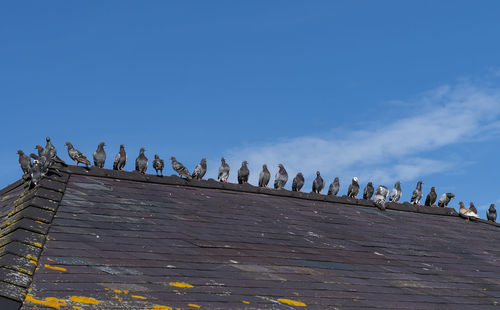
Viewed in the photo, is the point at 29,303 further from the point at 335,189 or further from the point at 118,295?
the point at 335,189

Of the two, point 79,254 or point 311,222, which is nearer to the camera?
point 79,254

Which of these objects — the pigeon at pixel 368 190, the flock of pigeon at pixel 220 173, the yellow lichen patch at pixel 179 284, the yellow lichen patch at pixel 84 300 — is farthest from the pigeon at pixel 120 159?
the yellow lichen patch at pixel 84 300

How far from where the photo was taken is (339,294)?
36.9ft

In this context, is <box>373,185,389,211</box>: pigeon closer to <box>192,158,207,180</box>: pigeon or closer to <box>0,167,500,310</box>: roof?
<box>0,167,500,310</box>: roof

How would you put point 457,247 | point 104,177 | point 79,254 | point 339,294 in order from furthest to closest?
point 457,247
point 104,177
point 339,294
point 79,254

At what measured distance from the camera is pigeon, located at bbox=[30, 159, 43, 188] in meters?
13.6

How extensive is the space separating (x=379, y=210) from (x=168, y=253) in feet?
31.5

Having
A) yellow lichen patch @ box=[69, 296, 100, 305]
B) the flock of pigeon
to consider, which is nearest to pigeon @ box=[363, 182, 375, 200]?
the flock of pigeon

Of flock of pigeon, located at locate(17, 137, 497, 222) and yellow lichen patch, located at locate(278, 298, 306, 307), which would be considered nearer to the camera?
yellow lichen patch, located at locate(278, 298, 306, 307)

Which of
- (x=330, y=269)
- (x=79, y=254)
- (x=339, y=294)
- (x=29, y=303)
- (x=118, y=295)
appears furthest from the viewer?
(x=330, y=269)

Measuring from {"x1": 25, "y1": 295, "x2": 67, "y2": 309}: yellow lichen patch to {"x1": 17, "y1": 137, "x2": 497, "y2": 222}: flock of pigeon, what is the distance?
5171 mm

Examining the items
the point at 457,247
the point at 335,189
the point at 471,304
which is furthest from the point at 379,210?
the point at 471,304

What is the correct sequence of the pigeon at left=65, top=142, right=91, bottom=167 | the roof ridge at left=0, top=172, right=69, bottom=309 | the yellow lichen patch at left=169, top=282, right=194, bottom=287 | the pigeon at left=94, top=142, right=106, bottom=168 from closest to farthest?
the roof ridge at left=0, top=172, right=69, bottom=309, the yellow lichen patch at left=169, top=282, right=194, bottom=287, the pigeon at left=65, top=142, right=91, bottom=167, the pigeon at left=94, top=142, right=106, bottom=168

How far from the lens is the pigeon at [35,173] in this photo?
44.6 ft
